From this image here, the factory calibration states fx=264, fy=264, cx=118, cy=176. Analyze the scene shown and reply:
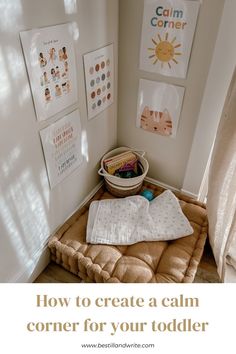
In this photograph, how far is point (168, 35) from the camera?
1.40 m

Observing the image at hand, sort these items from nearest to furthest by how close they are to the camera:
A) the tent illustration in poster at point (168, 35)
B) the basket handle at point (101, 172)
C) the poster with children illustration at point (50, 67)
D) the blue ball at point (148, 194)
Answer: the poster with children illustration at point (50, 67)
the tent illustration in poster at point (168, 35)
the basket handle at point (101, 172)
the blue ball at point (148, 194)

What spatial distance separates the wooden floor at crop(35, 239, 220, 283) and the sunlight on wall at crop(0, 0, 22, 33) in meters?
1.28

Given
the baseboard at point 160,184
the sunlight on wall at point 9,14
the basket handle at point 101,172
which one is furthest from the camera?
the baseboard at point 160,184

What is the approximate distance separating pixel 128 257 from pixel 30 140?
83 centimetres

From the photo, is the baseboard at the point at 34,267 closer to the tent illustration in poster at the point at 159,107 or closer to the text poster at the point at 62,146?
the text poster at the point at 62,146

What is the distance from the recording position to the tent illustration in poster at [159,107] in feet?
5.19

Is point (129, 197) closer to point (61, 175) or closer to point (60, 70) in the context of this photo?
point (61, 175)

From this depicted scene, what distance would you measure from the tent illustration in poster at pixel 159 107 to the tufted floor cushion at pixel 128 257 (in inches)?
26.2

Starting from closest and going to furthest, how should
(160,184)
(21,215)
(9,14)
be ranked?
(9,14)
(21,215)
(160,184)

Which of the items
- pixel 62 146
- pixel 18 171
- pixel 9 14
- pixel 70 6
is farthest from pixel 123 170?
pixel 9 14

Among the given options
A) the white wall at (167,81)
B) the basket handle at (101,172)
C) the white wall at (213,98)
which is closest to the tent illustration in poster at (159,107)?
the white wall at (167,81)

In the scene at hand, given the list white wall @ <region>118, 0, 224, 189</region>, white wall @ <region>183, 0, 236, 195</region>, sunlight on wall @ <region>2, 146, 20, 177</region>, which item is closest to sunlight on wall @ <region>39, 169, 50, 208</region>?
sunlight on wall @ <region>2, 146, 20, 177</region>

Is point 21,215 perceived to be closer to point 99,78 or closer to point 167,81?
point 99,78
